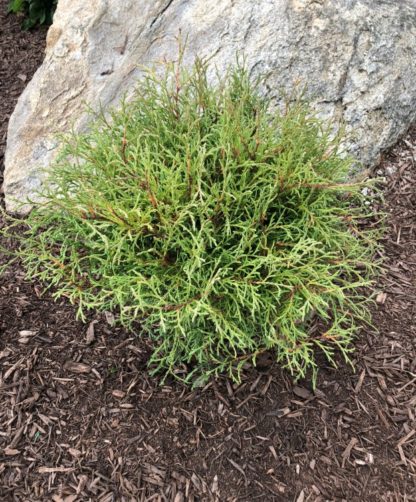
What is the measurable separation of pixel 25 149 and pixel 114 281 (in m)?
2.03

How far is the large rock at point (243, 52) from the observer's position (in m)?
3.53

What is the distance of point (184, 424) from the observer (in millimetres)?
2680

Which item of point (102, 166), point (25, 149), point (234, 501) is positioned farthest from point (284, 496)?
point (25, 149)

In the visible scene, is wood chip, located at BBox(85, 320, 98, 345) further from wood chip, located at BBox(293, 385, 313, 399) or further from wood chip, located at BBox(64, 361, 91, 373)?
wood chip, located at BBox(293, 385, 313, 399)

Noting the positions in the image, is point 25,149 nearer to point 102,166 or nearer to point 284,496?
point 102,166

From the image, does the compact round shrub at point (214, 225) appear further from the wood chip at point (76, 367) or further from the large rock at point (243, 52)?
the large rock at point (243, 52)

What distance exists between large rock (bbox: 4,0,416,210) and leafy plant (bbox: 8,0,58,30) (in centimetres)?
167

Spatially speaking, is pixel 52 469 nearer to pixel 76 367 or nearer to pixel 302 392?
pixel 76 367

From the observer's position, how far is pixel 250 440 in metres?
2.64

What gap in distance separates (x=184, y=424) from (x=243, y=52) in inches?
93.6

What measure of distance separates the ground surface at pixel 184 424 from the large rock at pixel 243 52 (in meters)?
1.36

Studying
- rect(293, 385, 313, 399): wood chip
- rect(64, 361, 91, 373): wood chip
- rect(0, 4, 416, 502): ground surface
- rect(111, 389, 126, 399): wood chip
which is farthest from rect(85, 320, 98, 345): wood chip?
rect(293, 385, 313, 399): wood chip

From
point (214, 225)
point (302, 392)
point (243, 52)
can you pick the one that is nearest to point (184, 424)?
point (302, 392)

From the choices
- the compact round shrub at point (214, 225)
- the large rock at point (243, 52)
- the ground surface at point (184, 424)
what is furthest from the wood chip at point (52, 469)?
the large rock at point (243, 52)
